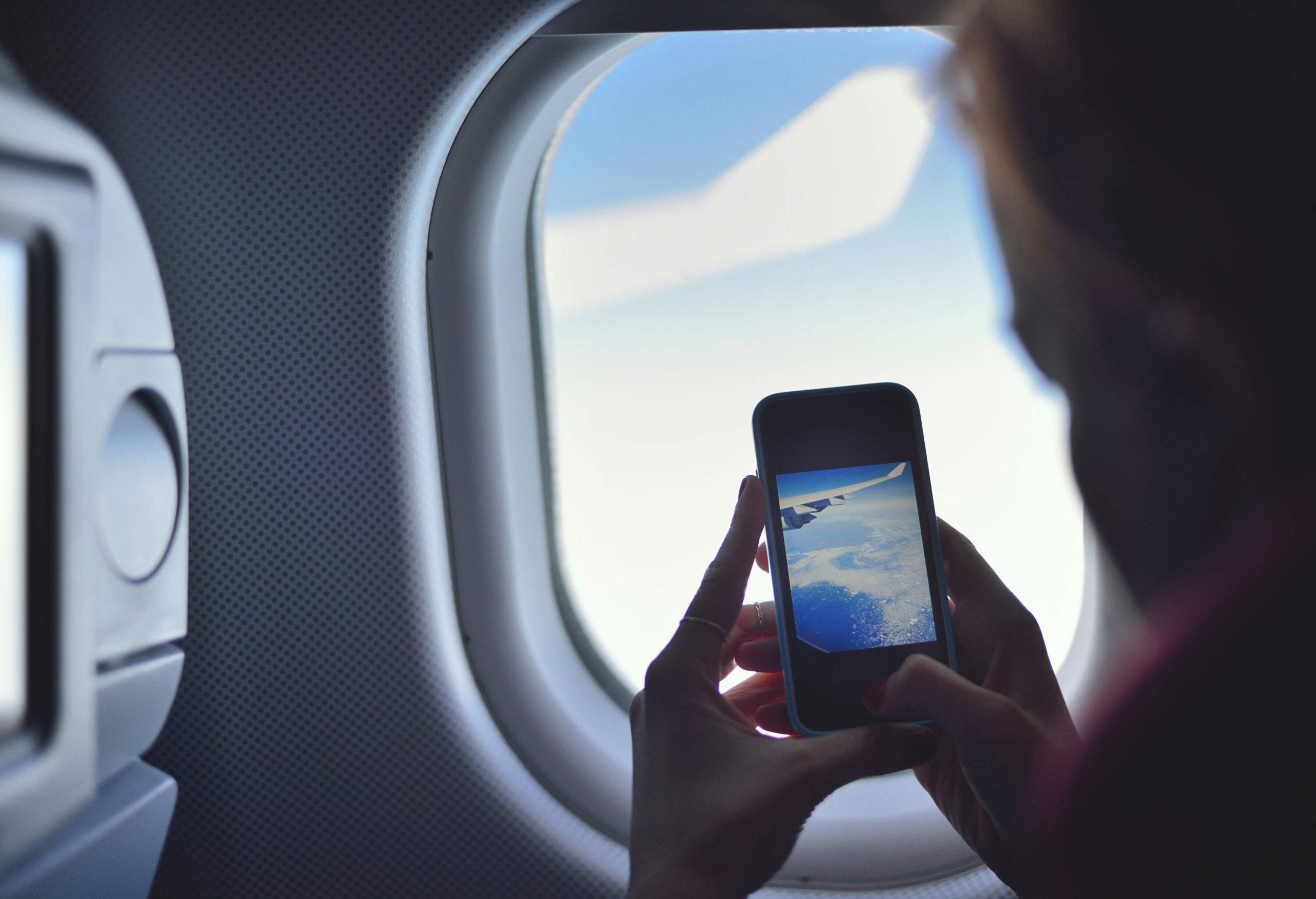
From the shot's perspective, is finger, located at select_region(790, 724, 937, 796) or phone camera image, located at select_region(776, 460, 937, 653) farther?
phone camera image, located at select_region(776, 460, 937, 653)

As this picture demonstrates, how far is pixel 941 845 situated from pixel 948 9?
93 cm

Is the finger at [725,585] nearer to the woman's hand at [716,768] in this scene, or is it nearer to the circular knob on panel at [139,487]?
the woman's hand at [716,768]

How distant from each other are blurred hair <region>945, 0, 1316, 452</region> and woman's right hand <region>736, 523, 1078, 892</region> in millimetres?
387

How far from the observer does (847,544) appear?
704 millimetres

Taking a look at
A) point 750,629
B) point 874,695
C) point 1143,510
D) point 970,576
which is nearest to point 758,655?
point 750,629

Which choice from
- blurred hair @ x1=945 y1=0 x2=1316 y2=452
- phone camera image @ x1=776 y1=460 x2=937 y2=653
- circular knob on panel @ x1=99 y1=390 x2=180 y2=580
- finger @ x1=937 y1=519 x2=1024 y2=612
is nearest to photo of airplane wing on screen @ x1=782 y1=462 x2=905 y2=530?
phone camera image @ x1=776 y1=460 x2=937 y2=653

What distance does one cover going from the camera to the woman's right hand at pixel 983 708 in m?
0.61

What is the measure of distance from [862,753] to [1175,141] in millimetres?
710

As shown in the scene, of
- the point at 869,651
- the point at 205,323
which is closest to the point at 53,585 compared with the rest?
the point at 205,323

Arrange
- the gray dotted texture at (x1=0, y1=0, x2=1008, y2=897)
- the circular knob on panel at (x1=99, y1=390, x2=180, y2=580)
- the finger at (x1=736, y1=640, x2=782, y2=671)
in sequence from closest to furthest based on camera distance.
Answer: the circular knob on panel at (x1=99, y1=390, x2=180, y2=580), the gray dotted texture at (x1=0, y1=0, x2=1008, y2=897), the finger at (x1=736, y1=640, x2=782, y2=671)

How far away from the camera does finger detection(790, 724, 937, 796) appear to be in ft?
1.94

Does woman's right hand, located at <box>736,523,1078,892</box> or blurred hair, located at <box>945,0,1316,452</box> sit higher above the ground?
blurred hair, located at <box>945,0,1316,452</box>

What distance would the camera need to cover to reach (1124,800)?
759 millimetres

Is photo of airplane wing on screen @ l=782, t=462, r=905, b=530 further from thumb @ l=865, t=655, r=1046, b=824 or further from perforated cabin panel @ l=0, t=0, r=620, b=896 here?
perforated cabin panel @ l=0, t=0, r=620, b=896
